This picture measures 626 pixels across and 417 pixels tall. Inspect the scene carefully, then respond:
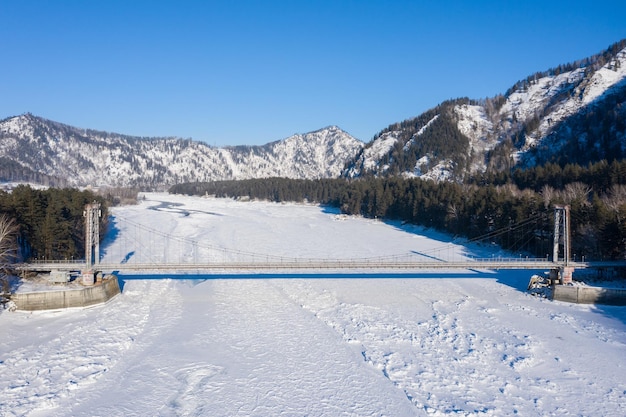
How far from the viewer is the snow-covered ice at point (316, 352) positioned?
47.4 ft

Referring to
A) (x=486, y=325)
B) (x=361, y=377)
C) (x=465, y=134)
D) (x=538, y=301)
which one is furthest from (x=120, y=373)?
(x=465, y=134)

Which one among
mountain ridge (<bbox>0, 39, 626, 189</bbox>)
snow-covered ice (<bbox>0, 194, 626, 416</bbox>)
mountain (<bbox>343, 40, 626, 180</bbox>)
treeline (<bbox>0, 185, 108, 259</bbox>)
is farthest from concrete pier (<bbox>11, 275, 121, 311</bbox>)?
mountain (<bbox>343, 40, 626, 180</bbox>)

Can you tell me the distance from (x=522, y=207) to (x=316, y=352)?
31.1 metres

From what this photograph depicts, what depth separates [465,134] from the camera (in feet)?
435

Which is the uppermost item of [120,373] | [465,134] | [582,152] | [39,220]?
[465,134]

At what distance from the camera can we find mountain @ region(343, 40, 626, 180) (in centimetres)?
9081

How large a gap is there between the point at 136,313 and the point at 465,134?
423 feet

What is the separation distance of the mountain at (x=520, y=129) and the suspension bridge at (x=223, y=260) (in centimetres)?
6210

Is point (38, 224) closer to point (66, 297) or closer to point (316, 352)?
point (66, 297)

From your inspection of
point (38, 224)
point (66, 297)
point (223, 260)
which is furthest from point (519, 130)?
point (66, 297)

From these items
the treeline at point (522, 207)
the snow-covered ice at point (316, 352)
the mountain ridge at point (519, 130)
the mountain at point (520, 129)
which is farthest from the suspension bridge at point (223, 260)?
the mountain at point (520, 129)

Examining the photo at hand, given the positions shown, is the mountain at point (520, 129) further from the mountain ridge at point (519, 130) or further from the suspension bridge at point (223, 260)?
the suspension bridge at point (223, 260)

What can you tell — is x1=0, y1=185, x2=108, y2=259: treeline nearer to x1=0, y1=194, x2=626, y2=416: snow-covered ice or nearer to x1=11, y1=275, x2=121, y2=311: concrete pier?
x1=0, y1=194, x2=626, y2=416: snow-covered ice

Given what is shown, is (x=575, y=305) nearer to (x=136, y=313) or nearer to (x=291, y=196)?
(x=136, y=313)
